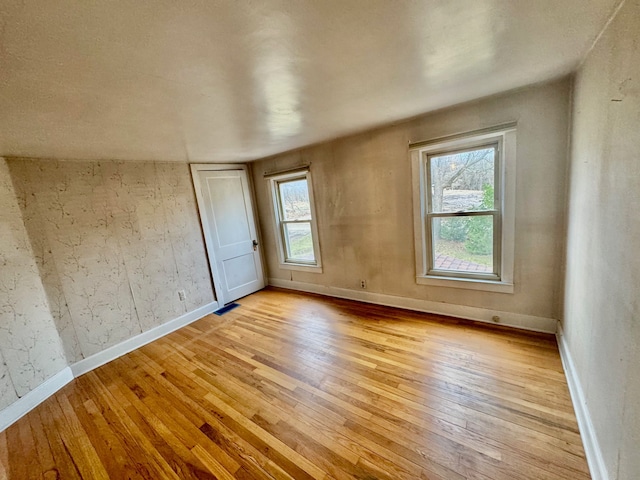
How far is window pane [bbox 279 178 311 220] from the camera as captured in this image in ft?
12.9

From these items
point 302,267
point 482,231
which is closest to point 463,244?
point 482,231

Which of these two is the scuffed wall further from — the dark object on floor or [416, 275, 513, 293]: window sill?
[416, 275, 513, 293]: window sill

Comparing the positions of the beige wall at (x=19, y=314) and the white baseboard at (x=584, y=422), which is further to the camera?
the beige wall at (x=19, y=314)

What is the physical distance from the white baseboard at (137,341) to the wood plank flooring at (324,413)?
0.13 metres

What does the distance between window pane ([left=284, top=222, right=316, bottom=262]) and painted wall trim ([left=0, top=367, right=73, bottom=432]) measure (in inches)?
117

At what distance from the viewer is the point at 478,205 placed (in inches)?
100

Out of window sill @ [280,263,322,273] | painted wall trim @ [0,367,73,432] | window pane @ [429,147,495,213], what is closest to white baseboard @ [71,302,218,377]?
painted wall trim @ [0,367,73,432]

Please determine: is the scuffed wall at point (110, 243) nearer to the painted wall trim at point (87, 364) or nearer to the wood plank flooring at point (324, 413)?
the painted wall trim at point (87, 364)

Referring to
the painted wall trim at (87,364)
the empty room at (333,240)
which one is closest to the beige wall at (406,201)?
the empty room at (333,240)

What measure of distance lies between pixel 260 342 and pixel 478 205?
2730mm

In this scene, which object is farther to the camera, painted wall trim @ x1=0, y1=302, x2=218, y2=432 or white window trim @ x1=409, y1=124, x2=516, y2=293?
white window trim @ x1=409, y1=124, x2=516, y2=293

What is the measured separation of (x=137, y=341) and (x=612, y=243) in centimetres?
419

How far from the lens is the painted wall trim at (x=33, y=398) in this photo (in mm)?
2037

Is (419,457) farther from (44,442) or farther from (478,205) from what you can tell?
(44,442)
